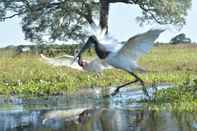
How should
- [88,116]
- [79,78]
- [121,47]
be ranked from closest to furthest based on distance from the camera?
[88,116]
[121,47]
[79,78]

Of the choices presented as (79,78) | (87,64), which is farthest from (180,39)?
(87,64)

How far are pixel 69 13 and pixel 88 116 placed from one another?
24.7 meters

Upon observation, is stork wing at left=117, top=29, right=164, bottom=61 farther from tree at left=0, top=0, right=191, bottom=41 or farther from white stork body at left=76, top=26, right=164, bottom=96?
tree at left=0, top=0, right=191, bottom=41

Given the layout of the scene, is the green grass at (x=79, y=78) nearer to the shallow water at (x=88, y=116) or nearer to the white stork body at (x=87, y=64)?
the shallow water at (x=88, y=116)

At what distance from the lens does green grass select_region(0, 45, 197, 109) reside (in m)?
13.3

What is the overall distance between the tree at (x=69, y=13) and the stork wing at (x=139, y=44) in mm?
22312

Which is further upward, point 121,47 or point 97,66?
point 121,47

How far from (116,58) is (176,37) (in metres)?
29.6

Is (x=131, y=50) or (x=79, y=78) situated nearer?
(x=131, y=50)

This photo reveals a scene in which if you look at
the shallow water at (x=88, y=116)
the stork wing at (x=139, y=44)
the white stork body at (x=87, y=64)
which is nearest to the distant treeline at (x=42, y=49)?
the shallow water at (x=88, y=116)

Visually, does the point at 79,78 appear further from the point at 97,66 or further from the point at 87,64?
the point at 97,66

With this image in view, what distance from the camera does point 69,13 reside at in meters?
35.9

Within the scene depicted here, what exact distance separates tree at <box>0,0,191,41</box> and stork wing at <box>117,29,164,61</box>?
73.2 ft

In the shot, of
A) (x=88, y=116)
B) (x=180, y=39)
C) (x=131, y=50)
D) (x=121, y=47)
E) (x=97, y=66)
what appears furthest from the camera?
(x=180, y=39)
